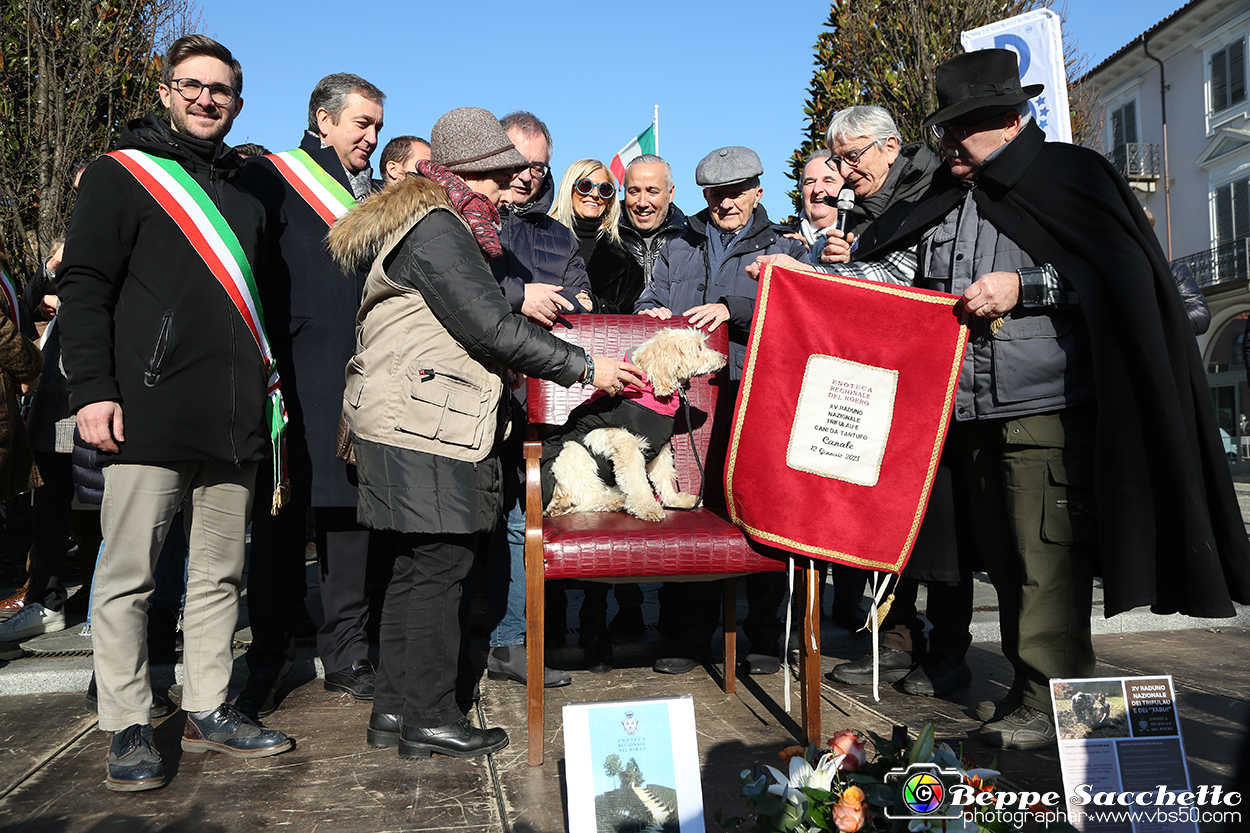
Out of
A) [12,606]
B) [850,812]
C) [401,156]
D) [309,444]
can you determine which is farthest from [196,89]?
[12,606]

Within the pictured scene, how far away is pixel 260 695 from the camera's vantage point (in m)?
3.39

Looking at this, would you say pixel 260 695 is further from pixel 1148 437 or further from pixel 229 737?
pixel 1148 437

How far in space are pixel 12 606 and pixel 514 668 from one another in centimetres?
321

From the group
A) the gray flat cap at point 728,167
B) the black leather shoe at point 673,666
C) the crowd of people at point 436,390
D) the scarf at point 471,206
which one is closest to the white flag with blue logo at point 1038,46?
the gray flat cap at point 728,167

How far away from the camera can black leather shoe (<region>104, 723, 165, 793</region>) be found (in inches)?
104

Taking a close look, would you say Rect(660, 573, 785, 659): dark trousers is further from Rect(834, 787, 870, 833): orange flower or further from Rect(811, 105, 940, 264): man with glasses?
Rect(834, 787, 870, 833): orange flower

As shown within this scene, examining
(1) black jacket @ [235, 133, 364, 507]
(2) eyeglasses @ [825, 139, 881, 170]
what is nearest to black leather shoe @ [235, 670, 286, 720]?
(1) black jacket @ [235, 133, 364, 507]

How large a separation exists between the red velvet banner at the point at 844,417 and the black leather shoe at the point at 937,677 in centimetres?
79

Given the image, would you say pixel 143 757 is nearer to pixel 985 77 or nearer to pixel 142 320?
pixel 142 320

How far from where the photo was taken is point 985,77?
2912 millimetres

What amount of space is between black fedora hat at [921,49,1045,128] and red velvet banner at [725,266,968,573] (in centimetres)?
61

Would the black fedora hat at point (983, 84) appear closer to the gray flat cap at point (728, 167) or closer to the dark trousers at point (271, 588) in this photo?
the gray flat cap at point (728, 167)

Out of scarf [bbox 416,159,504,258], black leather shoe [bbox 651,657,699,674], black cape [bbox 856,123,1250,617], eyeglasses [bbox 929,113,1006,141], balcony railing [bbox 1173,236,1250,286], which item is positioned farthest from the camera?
balcony railing [bbox 1173,236,1250,286]

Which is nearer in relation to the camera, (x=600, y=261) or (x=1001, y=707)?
(x=1001, y=707)
